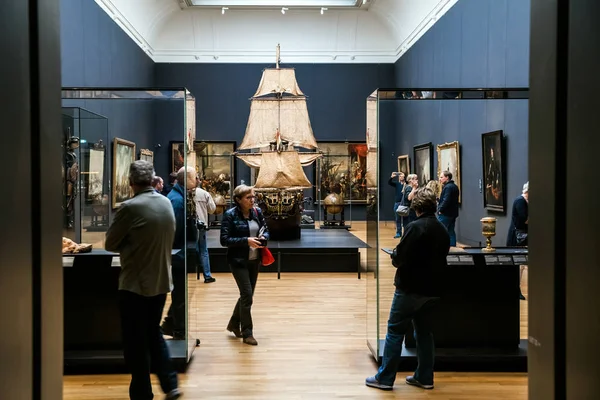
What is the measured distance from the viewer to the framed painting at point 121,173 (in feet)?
22.2

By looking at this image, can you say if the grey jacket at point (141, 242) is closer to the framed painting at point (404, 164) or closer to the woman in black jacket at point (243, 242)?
the woman in black jacket at point (243, 242)

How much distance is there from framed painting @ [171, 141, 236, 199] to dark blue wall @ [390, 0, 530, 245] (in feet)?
23.9

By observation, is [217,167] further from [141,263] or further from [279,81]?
[141,263]

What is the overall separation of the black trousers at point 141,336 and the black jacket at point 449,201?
7.30 m

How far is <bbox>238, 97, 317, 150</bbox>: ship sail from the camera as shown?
19.7m

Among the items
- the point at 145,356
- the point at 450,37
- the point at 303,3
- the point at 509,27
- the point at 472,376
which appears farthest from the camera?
the point at 303,3

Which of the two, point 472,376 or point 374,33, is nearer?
point 472,376

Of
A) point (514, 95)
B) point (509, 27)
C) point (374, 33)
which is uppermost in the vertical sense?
point (374, 33)

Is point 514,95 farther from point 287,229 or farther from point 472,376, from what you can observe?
point 287,229

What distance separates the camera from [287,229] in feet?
46.3

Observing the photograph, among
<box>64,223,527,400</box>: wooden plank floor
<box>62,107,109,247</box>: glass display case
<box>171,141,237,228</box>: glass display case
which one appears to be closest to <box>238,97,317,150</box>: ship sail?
<box>171,141,237,228</box>: glass display case

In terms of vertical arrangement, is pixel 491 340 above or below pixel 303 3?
below
